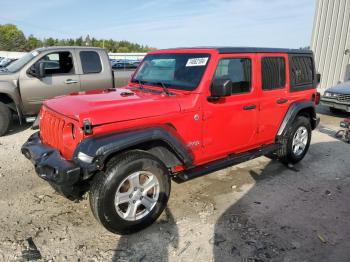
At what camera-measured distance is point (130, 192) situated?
3.28 meters

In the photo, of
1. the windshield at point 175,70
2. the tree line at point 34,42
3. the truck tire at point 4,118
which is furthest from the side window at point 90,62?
the tree line at point 34,42

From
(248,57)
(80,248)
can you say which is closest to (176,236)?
(80,248)

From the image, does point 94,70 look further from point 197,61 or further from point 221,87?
point 221,87

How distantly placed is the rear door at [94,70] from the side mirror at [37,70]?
0.88m

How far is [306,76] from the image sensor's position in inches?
209

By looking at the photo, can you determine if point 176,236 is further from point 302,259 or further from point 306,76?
point 306,76

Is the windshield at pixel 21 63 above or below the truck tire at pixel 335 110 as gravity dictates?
above

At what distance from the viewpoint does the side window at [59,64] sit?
7.32 meters

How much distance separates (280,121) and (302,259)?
2.43 m

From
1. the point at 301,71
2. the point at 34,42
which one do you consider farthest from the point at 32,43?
the point at 301,71

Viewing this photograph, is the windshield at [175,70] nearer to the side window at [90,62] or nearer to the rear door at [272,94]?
the rear door at [272,94]

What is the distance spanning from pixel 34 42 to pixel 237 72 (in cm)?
10364

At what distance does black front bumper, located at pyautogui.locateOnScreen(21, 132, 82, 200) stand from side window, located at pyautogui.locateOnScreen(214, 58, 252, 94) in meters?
2.02

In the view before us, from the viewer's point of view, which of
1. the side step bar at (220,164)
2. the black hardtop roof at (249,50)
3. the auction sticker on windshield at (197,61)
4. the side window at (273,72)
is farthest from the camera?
the side window at (273,72)
